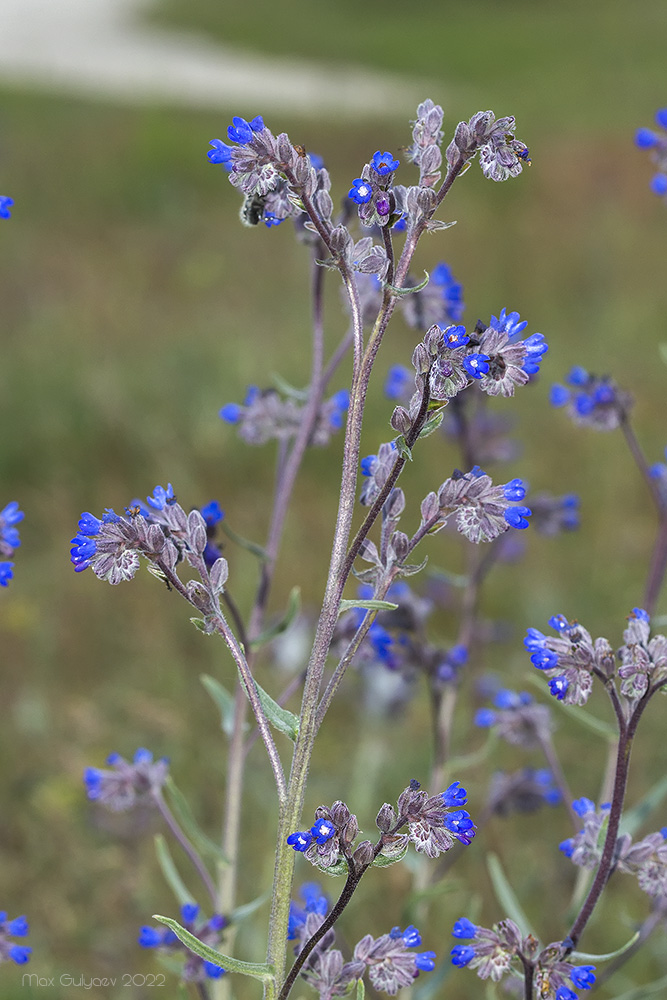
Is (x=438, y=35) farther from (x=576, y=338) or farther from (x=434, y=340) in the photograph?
(x=434, y=340)

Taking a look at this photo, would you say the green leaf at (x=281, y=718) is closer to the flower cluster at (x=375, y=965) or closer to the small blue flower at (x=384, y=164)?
the flower cluster at (x=375, y=965)

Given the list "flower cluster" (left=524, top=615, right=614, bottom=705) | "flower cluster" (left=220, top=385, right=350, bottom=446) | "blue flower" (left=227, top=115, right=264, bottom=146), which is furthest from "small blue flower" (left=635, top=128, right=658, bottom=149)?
"flower cluster" (left=524, top=615, right=614, bottom=705)

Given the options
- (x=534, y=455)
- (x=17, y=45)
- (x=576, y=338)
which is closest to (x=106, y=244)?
(x=576, y=338)

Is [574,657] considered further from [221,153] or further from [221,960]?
[221,153]

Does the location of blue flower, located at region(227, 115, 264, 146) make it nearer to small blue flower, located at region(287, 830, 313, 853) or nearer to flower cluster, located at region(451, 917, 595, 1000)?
small blue flower, located at region(287, 830, 313, 853)

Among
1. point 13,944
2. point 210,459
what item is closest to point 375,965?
point 13,944

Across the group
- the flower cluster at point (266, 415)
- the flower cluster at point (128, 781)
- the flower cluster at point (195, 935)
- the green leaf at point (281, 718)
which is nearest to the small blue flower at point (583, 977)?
the green leaf at point (281, 718)
